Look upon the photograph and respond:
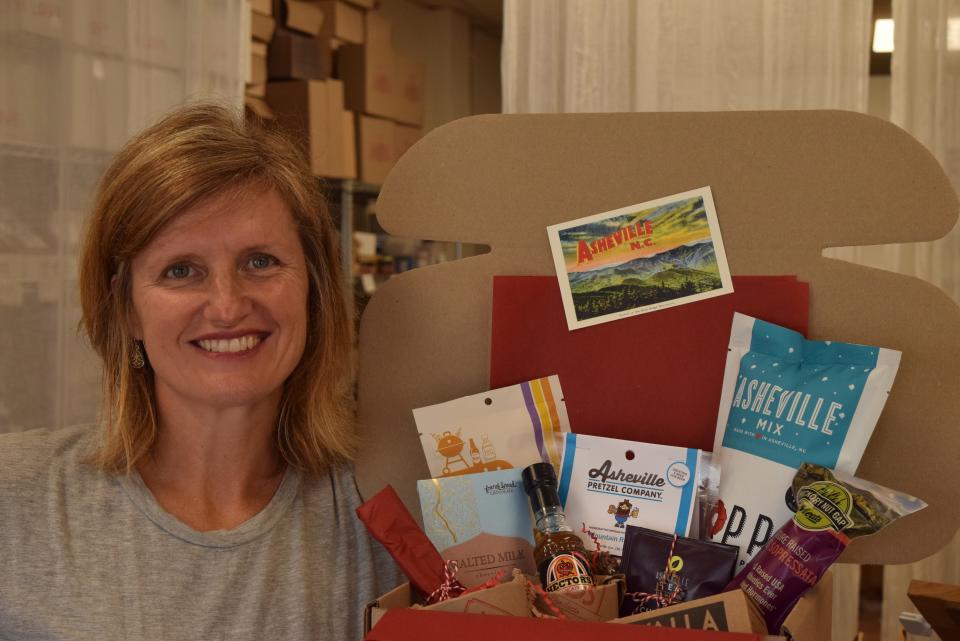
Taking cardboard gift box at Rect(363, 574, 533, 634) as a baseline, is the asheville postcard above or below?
above

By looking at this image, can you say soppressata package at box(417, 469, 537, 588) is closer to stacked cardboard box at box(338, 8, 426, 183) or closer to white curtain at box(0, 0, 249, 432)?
white curtain at box(0, 0, 249, 432)

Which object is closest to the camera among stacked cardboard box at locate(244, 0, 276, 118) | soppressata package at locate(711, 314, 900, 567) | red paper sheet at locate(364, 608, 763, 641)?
red paper sheet at locate(364, 608, 763, 641)

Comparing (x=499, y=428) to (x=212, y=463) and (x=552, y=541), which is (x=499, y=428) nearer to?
(x=552, y=541)

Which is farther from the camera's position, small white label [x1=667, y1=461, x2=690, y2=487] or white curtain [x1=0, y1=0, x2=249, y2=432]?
white curtain [x1=0, y1=0, x2=249, y2=432]

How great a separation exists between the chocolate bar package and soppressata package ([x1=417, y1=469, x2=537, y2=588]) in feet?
0.37

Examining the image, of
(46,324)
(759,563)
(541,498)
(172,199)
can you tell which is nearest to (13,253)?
(46,324)

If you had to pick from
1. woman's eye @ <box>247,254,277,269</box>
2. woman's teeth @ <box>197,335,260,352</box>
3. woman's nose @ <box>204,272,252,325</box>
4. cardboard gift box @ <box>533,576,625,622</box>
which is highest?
woman's eye @ <box>247,254,277,269</box>

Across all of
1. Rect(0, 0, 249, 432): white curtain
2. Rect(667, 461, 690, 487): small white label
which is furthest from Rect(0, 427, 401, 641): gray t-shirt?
Rect(0, 0, 249, 432): white curtain

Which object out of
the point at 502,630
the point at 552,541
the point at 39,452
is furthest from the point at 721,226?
the point at 39,452

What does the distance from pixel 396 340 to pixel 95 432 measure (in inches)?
17.0

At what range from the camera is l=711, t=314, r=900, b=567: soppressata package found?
0.94m

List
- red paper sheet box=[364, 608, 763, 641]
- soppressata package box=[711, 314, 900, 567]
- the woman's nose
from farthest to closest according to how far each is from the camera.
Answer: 1. the woman's nose
2. soppressata package box=[711, 314, 900, 567]
3. red paper sheet box=[364, 608, 763, 641]

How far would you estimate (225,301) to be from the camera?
1.05 metres

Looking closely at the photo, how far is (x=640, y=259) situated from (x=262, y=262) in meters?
0.44
